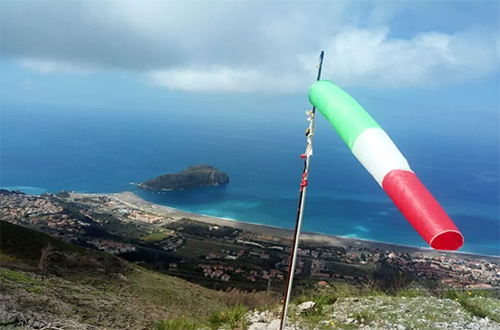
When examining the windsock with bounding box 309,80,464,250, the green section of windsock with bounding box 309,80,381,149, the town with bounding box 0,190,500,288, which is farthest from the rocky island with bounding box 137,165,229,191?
the windsock with bounding box 309,80,464,250

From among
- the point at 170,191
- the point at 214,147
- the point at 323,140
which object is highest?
the point at 323,140

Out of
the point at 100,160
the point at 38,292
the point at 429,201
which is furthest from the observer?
the point at 100,160

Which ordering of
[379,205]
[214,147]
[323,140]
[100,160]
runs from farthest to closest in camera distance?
[323,140] < [214,147] < [100,160] < [379,205]

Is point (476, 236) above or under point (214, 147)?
under

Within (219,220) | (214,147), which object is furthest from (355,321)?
(214,147)

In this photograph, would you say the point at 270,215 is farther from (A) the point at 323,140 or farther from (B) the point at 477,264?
(A) the point at 323,140

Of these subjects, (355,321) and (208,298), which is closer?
(355,321)

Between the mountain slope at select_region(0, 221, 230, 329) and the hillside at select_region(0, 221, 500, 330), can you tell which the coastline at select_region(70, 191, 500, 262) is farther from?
the hillside at select_region(0, 221, 500, 330)

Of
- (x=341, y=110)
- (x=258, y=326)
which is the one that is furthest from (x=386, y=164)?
(x=258, y=326)
